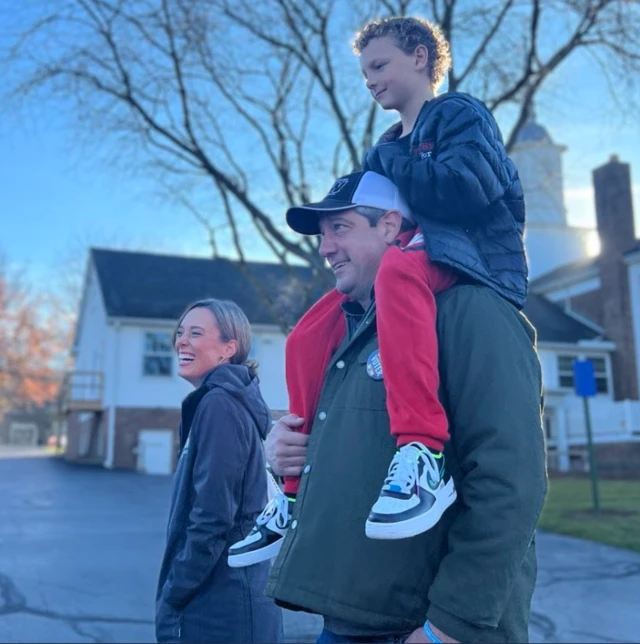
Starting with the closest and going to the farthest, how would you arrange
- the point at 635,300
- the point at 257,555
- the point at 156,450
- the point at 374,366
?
the point at 374,366, the point at 257,555, the point at 635,300, the point at 156,450

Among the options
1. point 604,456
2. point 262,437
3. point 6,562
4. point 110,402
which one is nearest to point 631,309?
point 604,456

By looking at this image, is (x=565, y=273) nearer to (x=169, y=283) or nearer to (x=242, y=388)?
(x=169, y=283)

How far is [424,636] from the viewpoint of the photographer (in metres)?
1.60

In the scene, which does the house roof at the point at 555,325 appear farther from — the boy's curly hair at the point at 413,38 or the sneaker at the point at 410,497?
the sneaker at the point at 410,497

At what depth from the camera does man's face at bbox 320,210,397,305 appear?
204 cm

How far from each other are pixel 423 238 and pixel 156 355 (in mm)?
25571

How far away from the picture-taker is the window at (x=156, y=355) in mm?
26734

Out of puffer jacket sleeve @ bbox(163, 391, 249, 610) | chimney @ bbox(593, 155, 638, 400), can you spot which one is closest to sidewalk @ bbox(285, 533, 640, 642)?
puffer jacket sleeve @ bbox(163, 391, 249, 610)

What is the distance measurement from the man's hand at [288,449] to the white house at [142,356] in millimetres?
21842

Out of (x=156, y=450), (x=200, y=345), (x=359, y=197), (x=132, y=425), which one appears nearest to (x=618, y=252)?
(x=156, y=450)

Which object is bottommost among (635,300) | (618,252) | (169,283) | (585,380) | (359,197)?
(359,197)

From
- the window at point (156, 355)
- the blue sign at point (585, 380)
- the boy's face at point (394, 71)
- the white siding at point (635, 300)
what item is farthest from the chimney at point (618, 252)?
the boy's face at point (394, 71)

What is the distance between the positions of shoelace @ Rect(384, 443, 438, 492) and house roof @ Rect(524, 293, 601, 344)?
84.1 feet

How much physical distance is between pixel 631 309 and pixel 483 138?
85.0 ft
